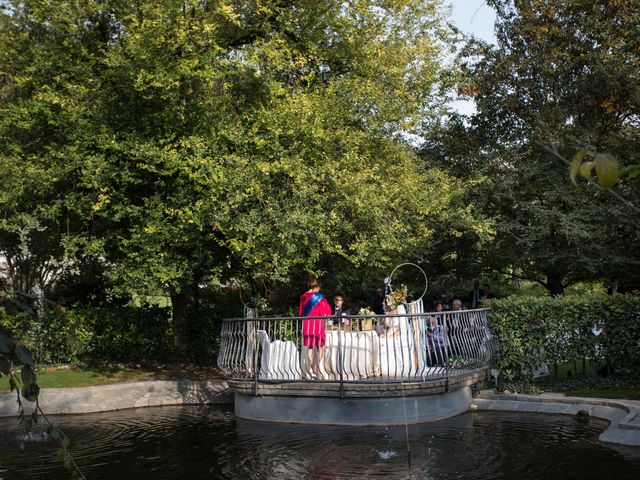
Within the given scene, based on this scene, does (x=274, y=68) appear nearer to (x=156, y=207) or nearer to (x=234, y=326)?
(x=156, y=207)

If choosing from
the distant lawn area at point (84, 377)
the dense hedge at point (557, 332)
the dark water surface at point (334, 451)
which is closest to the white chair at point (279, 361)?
the dark water surface at point (334, 451)

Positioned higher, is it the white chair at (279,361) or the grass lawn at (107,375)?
the white chair at (279,361)

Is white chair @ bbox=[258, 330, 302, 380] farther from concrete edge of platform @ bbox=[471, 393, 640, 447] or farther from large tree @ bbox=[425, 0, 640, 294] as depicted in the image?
large tree @ bbox=[425, 0, 640, 294]

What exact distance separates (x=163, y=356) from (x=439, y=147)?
34.1 feet

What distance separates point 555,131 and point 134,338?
1291 cm

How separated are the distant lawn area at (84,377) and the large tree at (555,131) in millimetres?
10379

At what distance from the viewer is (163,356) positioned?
2002 centimetres

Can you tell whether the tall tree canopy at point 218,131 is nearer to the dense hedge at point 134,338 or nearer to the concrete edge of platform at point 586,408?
the dense hedge at point 134,338

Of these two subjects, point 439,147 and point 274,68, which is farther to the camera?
point 439,147

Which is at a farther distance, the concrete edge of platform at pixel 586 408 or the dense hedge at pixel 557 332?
the dense hedge at pixel 557 332

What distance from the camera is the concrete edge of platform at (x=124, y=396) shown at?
15.1m

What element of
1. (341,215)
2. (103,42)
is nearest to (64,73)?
(103,42)

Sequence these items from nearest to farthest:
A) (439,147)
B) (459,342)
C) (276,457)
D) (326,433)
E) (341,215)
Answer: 1. (276,457)
2. (326,433)
3. (459,342)
4. (341,215)
5. (439,147)

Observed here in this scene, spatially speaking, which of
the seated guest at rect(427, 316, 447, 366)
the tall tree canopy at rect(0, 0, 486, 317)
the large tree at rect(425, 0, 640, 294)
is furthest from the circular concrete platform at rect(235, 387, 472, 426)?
the large tree at rect(425, 0, 640, 294)
